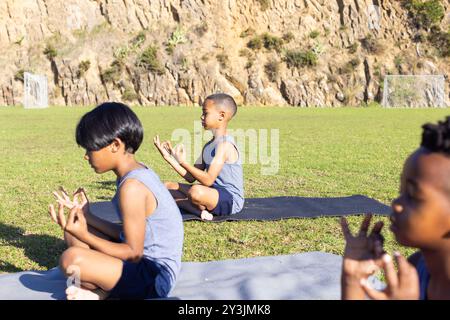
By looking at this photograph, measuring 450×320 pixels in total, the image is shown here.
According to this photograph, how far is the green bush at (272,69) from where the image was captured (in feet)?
151

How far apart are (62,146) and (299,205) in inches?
386

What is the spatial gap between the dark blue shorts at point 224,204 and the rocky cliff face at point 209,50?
38395mm

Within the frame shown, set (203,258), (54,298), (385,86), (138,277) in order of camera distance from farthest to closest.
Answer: (385,86)
(203,258)
(54,298)
(138,277)

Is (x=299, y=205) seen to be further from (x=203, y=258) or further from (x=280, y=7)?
(x=280, y=7)

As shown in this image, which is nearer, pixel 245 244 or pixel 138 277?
pixel 138 277

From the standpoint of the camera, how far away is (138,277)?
3311 millimetres

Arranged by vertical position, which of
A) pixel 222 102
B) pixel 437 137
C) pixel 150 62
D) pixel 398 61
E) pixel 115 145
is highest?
pixel 150 62

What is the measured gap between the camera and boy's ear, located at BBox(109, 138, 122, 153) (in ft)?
10.8

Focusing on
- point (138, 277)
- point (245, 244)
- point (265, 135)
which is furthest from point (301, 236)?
point (265, 135)

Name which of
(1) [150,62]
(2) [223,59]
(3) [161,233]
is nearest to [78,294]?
(3) [161,233]

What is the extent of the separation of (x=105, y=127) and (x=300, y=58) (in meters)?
44.3

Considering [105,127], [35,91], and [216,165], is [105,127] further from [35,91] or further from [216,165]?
[35,91]

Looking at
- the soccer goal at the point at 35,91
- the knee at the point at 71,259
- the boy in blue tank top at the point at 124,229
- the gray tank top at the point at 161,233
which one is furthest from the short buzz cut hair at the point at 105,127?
the soccer goal at the point at 35,91

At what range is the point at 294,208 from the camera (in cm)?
680
